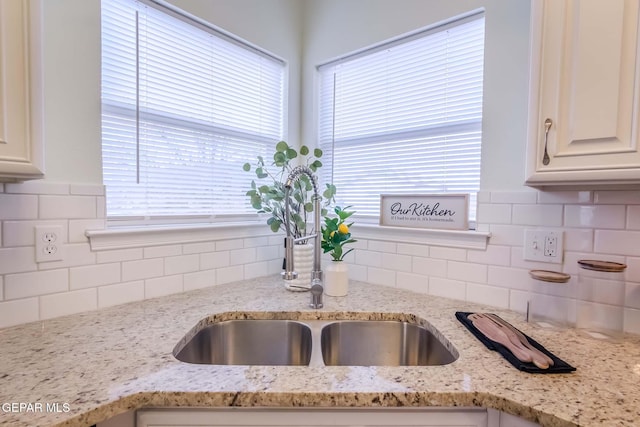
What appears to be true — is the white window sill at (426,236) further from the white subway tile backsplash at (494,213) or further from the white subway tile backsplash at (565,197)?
the white subway tile backsplash at (565,197)

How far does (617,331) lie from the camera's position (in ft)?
3.35

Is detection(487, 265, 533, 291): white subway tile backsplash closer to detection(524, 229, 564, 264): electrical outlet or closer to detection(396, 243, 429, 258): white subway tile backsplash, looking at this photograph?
detection(524, 229, 564, 264): electrical outlet

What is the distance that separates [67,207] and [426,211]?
54.9 inches

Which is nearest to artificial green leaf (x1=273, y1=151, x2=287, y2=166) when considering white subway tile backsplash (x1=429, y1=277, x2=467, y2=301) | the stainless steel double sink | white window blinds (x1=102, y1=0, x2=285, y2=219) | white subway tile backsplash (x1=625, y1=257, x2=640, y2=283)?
white window blinds (x1=102, y1=0, x2=285, y2=219)

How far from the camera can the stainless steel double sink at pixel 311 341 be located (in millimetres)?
1177

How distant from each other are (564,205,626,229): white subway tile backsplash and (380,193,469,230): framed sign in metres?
0.35

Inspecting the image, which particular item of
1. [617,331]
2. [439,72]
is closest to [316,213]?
[439,72]

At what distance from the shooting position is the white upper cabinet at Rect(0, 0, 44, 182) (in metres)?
0.79

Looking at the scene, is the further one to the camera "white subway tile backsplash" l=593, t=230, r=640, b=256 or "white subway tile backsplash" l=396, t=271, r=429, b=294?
"white subway tile backsplash" l=396, t=271, r=429, b=294

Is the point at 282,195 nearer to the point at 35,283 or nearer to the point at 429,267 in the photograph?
the point at 429,267

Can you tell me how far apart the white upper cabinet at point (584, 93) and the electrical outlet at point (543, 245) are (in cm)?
29

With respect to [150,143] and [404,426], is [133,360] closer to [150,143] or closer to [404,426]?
[404,426]

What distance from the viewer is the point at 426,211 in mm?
1480

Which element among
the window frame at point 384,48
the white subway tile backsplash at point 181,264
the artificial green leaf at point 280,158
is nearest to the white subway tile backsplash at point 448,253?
the window frame at point 384,48
